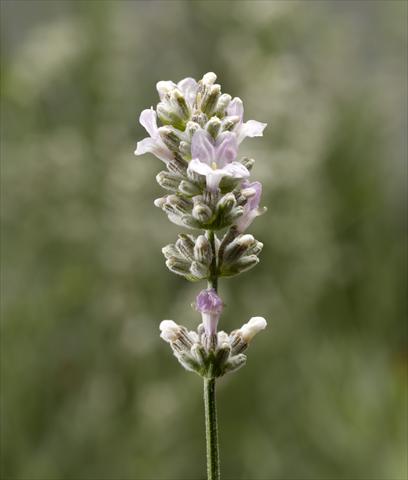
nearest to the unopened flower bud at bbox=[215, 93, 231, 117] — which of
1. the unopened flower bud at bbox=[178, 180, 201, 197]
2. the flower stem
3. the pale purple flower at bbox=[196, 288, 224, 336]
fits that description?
the unopened flower bud at bbox=[178, 180, 201, 197]

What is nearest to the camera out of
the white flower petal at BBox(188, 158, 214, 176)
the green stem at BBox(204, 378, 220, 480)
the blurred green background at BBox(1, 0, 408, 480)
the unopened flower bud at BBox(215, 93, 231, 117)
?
the green stem at BBox(204, 378, 220, 480)

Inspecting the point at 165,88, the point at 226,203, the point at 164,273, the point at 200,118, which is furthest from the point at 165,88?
the point at 164,273

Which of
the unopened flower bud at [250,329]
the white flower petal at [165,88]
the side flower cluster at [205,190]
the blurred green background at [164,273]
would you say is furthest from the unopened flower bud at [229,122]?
the blurred green background at [164,273]

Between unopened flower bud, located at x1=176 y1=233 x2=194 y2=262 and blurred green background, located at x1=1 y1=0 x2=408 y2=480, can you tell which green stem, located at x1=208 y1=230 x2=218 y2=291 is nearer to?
unopened flower bud, located at x1=176 y1=233 x2=194 y2=262

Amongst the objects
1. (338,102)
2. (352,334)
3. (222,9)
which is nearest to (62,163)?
(222,9)

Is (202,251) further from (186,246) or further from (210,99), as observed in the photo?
(210,99)
